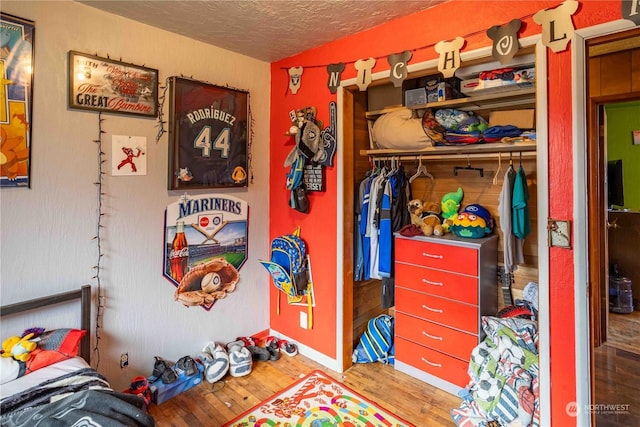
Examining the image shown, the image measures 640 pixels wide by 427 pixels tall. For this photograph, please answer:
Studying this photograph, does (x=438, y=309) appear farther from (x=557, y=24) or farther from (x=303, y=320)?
(x=557, y=24)

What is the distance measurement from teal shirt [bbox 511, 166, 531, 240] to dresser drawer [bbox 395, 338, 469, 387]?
94 centimetres

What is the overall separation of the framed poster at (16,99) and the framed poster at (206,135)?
→ 745 mm

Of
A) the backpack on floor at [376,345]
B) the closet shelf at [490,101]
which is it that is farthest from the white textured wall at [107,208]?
the closet shelf at [490,101]

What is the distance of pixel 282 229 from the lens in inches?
114

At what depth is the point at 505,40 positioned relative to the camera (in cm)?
171

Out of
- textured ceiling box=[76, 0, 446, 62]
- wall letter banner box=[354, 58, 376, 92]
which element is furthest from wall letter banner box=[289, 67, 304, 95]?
wall letter banner box=[354, 58, 376, 92]

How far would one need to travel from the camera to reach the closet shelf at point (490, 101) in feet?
6.76

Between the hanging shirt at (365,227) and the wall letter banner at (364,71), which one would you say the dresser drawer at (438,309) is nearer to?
the hanging shirt at (365,227)

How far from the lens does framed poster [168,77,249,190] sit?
2.32 m

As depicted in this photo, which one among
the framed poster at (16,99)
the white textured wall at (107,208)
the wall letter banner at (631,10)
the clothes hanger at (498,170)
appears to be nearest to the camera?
the wall letter banner at (631,10)

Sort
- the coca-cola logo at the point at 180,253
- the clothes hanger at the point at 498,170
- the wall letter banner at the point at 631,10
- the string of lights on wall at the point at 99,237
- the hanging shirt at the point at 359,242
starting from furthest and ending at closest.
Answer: the hanging shirt at the point at 359,242 → the coca-cola logo at the point at 180,253 → the clothes hanger at the point at 498,170 → the string of lights on wall at the point at 99,237 → the wall letter banner at the point at 631,10

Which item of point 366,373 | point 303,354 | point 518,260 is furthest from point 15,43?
point 518,260

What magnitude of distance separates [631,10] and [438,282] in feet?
5.55

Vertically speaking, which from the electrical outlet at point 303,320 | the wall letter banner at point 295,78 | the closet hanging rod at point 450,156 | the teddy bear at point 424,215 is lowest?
the electrical outlet at point 303,320
